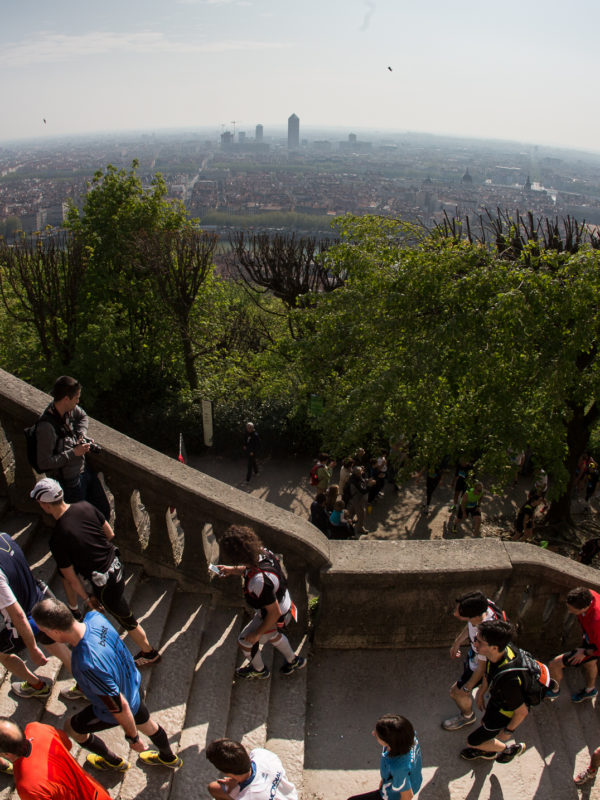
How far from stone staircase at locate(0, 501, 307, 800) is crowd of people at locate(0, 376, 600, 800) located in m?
0.09

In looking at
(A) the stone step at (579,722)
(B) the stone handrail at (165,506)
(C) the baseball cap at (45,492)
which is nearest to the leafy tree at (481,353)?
(A) the stone step at (579,722)

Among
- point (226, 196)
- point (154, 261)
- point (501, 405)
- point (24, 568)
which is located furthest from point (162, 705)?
point (226, 196)

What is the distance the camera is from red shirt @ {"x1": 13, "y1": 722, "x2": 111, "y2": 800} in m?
2.90

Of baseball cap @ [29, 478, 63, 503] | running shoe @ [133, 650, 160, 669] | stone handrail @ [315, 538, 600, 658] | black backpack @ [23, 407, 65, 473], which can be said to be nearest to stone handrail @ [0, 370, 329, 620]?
stone handrail @ [315, 538, 600, 658]

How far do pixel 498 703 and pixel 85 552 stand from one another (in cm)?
322

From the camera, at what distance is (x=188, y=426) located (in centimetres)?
1667

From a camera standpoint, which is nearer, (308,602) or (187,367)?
(308,602)

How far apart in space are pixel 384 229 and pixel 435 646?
1081cm

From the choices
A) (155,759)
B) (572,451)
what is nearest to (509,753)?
(155,759)

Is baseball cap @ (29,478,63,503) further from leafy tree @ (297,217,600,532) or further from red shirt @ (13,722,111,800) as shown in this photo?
leafy tree @ (297,217,600,532)

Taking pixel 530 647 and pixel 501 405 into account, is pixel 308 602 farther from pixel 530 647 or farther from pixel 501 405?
pixel 501 405

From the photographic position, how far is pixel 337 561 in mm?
4859

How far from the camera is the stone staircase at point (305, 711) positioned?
4.10m

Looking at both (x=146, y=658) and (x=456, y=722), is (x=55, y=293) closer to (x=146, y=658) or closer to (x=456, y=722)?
(x=146, y=658)
